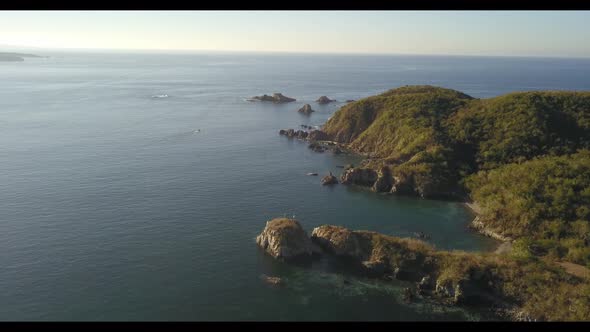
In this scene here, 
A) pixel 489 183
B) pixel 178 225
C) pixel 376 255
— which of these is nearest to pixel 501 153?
pixel 489 183

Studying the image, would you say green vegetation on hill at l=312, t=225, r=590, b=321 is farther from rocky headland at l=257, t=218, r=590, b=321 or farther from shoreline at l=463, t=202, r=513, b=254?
shoreline at l=463, t=202, r=513, b=254

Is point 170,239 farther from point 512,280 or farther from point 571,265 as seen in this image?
point 571,265

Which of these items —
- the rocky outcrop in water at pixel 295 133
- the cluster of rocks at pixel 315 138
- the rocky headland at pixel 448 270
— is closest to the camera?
the rocky headland at pixel 448 270

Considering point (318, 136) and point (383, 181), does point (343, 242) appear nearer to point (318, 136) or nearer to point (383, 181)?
point (383, 181)

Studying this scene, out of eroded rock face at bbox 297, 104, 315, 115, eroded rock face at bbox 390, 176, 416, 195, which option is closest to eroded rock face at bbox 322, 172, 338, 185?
eroded rock face at bbox 390, 176, 416, 195

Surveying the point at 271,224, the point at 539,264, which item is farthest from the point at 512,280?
the point at 271,224

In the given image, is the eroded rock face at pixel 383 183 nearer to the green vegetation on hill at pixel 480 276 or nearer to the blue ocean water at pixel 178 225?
the blue ocean water at pixel 178 225

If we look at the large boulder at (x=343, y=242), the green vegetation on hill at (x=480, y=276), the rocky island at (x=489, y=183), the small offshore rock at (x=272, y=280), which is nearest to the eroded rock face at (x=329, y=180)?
the rocky island at (x=489, y=183)
